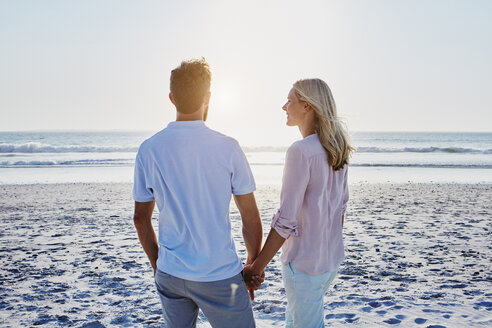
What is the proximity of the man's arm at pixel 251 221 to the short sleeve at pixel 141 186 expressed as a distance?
440mm

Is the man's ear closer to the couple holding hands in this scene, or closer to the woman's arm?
the couple holding hands

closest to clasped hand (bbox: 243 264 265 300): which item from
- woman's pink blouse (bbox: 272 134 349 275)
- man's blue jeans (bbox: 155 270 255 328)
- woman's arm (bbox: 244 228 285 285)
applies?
woman's arm (bbox: 244 228 285 285)

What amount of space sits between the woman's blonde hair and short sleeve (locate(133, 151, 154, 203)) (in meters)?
0.97

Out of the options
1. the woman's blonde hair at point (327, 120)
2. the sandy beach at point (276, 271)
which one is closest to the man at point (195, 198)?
the woman's blonde hair at point (327, 120)

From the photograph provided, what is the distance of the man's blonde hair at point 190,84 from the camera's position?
6.11 feet

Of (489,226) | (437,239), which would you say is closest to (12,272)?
(437,239)

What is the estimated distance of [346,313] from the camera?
402 cm

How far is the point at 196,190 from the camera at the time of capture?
1.81m

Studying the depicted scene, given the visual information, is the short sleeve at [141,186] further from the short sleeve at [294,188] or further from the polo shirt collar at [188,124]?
the short sleeve at [294,188]

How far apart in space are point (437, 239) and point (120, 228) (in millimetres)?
6004

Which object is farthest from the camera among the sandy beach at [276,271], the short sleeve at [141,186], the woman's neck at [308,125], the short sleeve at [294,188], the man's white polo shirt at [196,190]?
the sandy beach at [276,271]

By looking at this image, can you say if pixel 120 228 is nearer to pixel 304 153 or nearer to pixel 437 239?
pixel 437 239

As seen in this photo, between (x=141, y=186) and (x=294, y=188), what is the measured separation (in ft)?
2.64

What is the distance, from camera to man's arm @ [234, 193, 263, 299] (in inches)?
77.8
